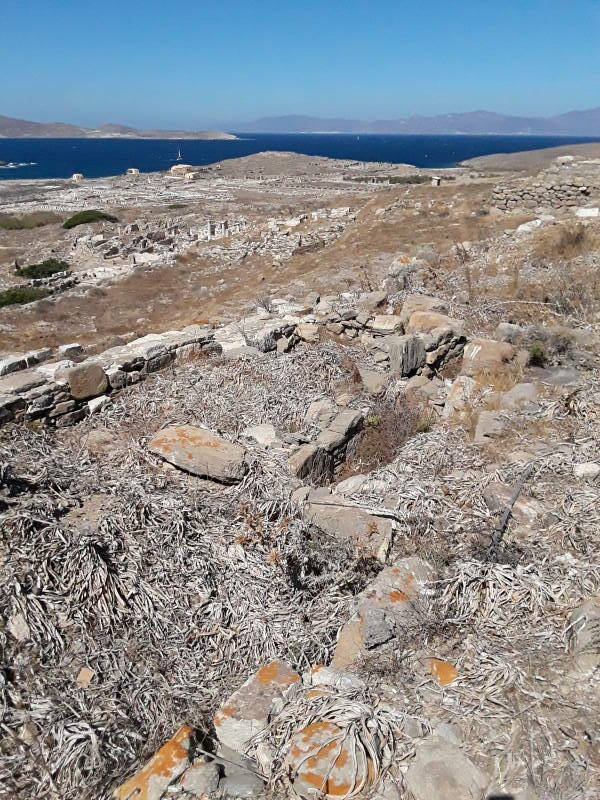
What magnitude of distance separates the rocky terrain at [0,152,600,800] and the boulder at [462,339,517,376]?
0.13 ft

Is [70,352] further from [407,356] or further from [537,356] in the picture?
[537,356]

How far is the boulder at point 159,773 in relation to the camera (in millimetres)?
2787

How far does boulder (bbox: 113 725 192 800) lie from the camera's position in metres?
2.79

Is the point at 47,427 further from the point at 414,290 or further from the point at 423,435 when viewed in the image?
the point at 414,290

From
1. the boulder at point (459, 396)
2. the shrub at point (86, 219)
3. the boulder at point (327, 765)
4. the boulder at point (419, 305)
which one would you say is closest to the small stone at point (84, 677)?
the boulder at point (327, 765)

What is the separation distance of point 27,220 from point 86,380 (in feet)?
121

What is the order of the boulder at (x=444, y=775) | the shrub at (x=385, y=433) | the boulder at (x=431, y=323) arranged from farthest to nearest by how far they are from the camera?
the boulder at (x=431, y=323) < the shrub at (x=385, y=433) < the boulder at (x=444, y=775)

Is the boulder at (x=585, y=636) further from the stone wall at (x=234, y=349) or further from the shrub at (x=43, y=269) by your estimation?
the shrub at (x=43, y=269)

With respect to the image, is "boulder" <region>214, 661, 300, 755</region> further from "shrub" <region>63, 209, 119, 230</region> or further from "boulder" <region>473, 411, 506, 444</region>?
"shrub" <region>63, 209, 119, 230</region>

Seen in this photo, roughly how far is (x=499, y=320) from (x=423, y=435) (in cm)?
387

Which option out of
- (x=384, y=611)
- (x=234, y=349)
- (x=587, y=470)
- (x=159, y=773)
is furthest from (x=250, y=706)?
(x=234, y=349)

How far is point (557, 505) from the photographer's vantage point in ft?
14.5

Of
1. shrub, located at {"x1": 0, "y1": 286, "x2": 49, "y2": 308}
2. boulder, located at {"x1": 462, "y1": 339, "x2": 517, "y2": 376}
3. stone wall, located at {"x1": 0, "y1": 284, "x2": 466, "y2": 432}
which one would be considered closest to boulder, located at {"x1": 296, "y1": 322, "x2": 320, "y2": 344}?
stone wall, located at {"x1": 0, "y1": 284, "x2": 466, "y2": 432}

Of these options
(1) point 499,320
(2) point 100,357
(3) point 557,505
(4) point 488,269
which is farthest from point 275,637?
(4) point 488,269
